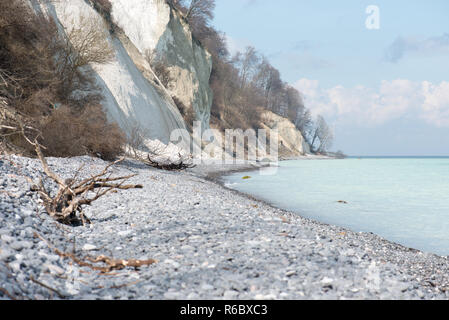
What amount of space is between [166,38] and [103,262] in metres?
24.1

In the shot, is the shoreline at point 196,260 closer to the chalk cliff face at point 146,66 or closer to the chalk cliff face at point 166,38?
the chalk cliff face at point 146,66

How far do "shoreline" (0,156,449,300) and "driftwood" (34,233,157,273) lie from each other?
2.1 inches

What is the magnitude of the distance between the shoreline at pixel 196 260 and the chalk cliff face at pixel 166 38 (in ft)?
71.8

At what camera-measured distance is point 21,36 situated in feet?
32.1

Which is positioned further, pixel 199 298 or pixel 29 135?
pixel 29 135

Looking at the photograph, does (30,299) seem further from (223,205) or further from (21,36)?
(21,36)

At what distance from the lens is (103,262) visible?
9.25 ft

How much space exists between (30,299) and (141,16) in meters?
25.6

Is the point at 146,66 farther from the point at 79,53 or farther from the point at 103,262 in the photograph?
the point at 103,262

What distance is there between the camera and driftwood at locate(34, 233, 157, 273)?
2.62m

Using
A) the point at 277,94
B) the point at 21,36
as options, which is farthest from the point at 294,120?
the point at 21,36

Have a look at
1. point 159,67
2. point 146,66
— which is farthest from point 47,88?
point 159,67

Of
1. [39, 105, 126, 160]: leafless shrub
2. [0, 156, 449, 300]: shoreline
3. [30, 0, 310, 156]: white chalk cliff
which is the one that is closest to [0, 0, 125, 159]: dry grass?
[39, 105, 126, 160]: leafless shrub

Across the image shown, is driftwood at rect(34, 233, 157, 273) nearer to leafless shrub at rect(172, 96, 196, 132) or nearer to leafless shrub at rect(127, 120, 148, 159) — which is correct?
leafless shrub at rect(127, 120, 148, 159)
